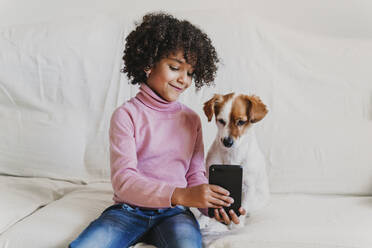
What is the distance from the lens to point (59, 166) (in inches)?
68.8

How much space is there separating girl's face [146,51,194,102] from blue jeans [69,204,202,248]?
31 centimetres

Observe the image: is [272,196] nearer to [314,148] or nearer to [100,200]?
[314,148]

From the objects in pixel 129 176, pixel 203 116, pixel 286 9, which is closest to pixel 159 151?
pixel 129 176

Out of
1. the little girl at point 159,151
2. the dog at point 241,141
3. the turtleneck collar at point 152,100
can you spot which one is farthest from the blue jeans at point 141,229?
the turtleneck collar at point 152,100

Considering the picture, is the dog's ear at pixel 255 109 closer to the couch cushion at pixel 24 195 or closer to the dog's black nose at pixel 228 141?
the dog's black nose at pixel 228 141

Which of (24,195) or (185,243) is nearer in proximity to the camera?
(185,243)

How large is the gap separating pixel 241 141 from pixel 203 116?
48cm

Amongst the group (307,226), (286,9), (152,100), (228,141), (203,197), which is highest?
(286,9)

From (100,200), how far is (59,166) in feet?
1.23

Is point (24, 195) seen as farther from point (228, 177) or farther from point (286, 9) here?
point (286, 9)

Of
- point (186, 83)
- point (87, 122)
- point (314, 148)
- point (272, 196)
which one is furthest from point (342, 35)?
point (87, 122)

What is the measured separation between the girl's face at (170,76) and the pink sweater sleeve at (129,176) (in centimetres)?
12

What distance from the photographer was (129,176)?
111 centimetres

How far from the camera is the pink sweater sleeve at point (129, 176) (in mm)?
1085
